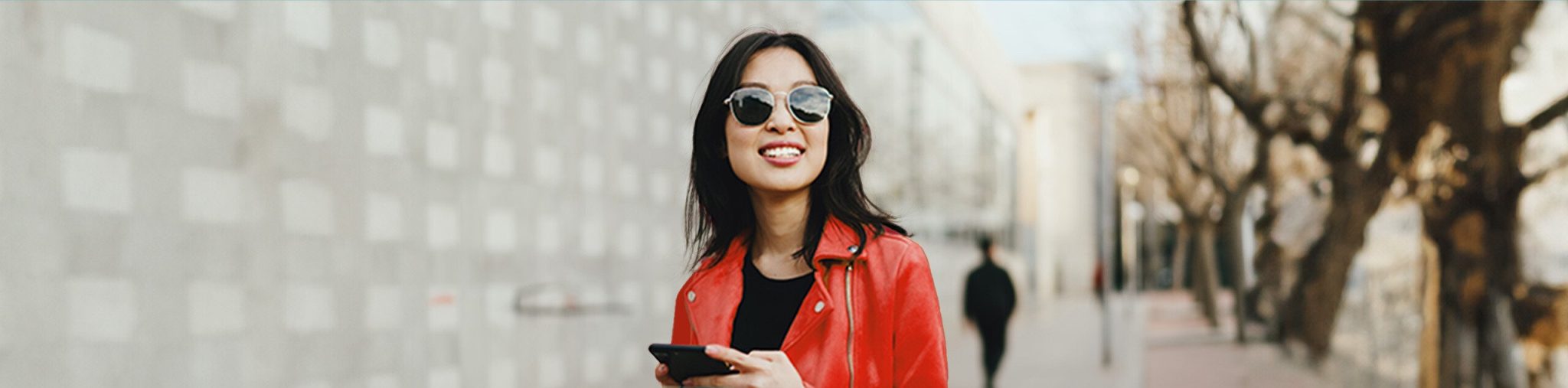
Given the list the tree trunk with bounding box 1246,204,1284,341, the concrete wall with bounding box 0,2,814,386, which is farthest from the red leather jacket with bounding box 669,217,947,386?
the tree trunk with bounding box 1246,204,1284,341

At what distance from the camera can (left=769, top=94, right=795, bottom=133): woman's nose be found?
2.39 metres

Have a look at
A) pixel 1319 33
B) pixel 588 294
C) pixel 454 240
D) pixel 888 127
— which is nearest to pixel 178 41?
pixel 454 240

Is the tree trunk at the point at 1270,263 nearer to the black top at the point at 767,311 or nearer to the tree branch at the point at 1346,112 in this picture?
the tree branch at the point at 1346,112

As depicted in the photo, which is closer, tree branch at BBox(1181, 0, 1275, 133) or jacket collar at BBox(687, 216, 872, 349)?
jacket collar at BBox(687, 216, 872, 349)

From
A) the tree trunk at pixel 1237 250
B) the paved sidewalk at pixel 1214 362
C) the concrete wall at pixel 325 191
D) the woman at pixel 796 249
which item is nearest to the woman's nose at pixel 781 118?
the woman at pixel 796 249

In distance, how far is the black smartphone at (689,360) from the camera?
2.24 metres

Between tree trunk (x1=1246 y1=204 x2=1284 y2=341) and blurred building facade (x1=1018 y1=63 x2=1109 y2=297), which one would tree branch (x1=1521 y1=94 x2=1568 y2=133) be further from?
blurred building facade (x1=1018 y1=63 x2=1109 y2=297)

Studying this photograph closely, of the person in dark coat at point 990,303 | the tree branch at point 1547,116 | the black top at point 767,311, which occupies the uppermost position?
the tree branch at point 1547,116

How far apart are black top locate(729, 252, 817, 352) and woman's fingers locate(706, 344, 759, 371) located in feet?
0.60

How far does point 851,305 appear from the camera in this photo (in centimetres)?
237

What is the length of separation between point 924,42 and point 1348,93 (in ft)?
41.3

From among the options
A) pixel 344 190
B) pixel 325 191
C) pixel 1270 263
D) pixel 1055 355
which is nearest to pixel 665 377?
pixel 325 191

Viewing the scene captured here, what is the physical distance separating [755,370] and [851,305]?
220 millimetres

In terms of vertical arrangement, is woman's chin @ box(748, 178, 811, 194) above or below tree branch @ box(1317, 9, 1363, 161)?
below
